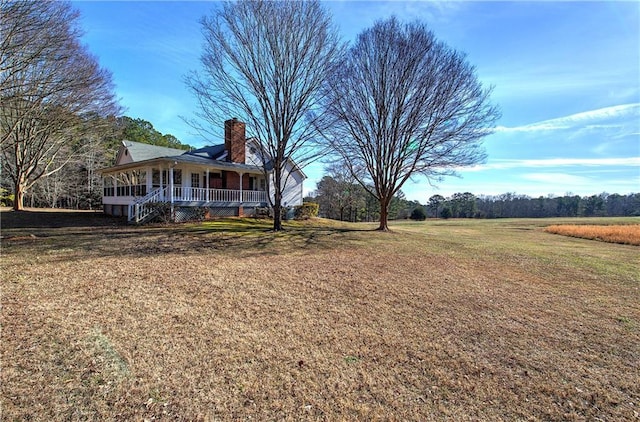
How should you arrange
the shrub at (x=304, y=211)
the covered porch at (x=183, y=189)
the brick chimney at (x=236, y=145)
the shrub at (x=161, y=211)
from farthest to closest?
the shrub at (x=304, y=211)
the brick chimney at (x=236, y=145)
the covered porch at (x=183, y=189)
the shrub at (x=161, y=211)

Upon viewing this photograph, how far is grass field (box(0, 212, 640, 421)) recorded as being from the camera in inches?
107

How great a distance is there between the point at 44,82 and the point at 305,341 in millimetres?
18712

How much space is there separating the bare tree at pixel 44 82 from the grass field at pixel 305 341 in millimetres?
9848

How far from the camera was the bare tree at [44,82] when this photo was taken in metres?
11.7

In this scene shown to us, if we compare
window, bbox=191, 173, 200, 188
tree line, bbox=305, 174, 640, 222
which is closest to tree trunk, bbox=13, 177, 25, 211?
window, bbox=191, 173, 200, 188

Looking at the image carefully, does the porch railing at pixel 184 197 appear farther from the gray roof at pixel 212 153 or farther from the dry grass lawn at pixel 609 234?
the dry grass lawn at pixel 609 234

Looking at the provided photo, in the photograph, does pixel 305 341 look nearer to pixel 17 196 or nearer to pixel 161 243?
pixel 161 243

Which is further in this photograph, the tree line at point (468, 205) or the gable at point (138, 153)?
the tree line at point (468, 205)

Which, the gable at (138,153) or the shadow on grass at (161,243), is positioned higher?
the gable at (138,153)

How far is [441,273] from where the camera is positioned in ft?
24.2

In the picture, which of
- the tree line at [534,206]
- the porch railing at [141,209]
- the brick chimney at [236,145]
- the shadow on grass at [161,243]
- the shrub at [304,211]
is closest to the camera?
the shadow on grass at [161,243]

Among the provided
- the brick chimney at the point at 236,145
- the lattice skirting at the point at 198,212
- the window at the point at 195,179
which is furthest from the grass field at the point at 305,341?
the brick chimney at the point at 236,145

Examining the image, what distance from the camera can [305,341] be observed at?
12.6 feet

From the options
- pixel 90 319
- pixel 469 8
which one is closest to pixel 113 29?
pixel 90 319
